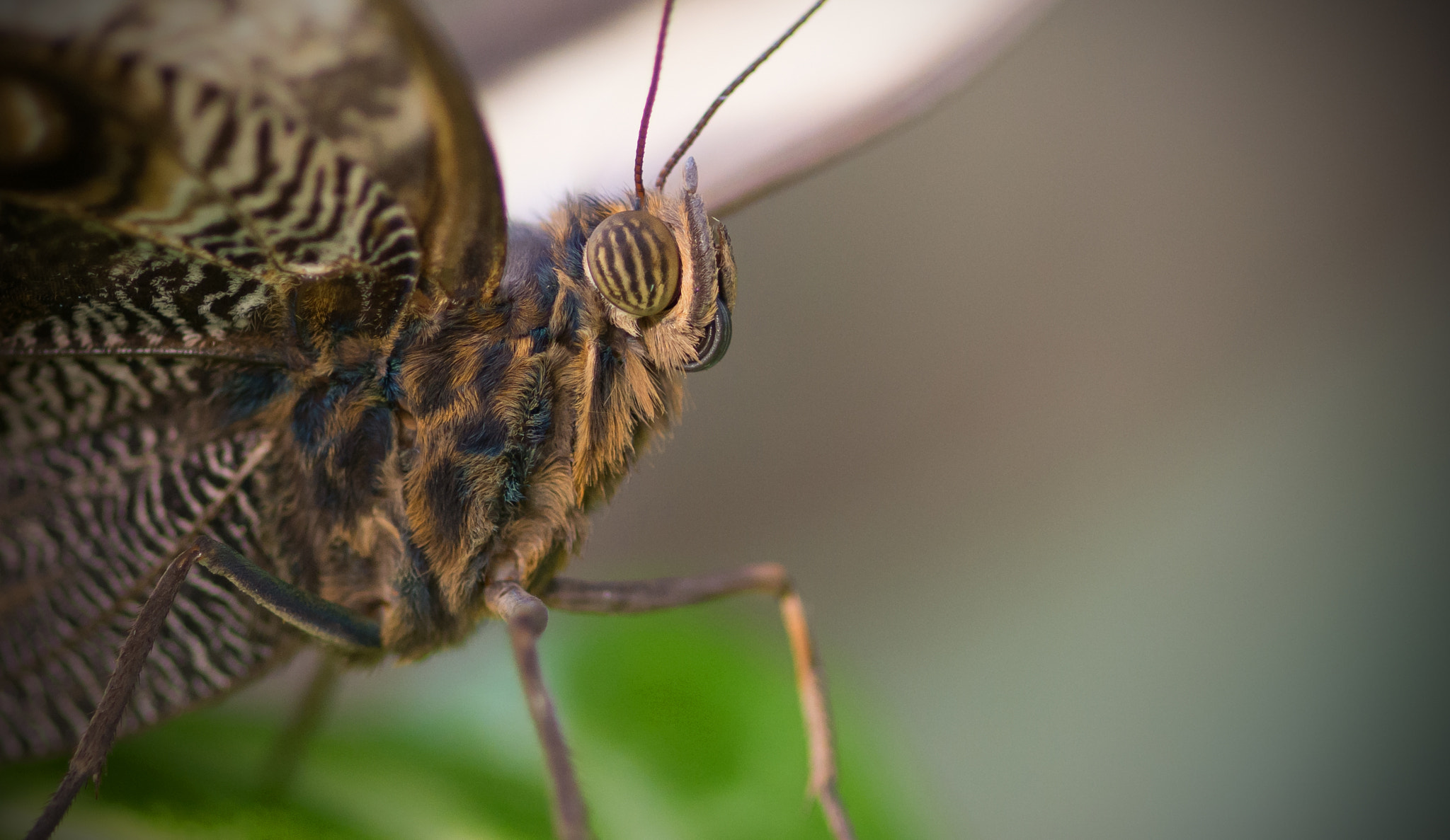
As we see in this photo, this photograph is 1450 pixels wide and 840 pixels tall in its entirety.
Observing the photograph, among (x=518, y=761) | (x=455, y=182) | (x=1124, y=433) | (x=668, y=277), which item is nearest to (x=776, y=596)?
(x=518, y=761)

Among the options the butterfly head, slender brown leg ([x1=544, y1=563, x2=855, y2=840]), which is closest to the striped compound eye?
the butterfly head

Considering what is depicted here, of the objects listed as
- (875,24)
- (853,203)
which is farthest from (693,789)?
(853,203)

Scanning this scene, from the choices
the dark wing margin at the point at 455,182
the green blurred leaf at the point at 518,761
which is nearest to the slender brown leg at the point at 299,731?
the green blurred leaf at the point at 518,761

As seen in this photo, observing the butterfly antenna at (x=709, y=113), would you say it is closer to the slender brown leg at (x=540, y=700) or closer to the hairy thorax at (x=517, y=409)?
the hairy thorax at (x=517, y=409)

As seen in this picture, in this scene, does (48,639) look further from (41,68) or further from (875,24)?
(875,24)

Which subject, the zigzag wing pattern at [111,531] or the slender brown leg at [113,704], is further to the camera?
the zigzag wing pattern at [111,531]

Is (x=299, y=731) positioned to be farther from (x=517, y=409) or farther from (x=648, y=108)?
(x=648, y=108)
